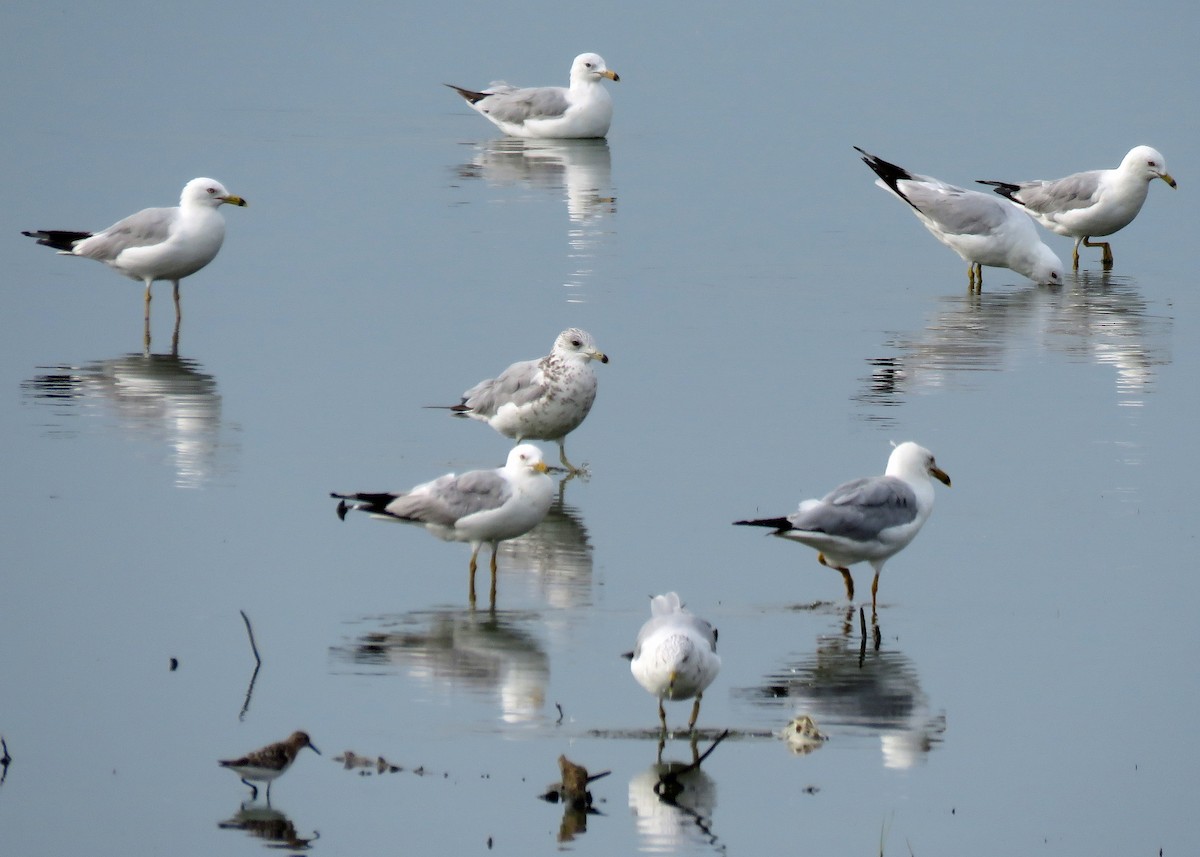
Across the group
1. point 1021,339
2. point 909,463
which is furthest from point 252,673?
point 1021,339

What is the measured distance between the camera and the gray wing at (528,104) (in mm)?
27672

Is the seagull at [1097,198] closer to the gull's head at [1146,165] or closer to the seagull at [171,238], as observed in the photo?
the gull's head at [1146,165]

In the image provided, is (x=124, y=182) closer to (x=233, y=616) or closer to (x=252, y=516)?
(x=252, y=516)

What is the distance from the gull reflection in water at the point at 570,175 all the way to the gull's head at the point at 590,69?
3.17 feet

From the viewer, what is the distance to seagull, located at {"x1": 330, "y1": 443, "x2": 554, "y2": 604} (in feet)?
31.9

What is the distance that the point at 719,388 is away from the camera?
47.3 ft

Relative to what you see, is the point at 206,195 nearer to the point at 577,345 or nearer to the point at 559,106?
the point at 577,345

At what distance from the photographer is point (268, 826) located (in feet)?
23.4

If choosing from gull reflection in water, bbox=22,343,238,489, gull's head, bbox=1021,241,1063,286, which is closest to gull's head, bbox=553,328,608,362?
gull reflection in water, bbox=22,343,238,489

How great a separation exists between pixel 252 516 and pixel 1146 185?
11.5 metres

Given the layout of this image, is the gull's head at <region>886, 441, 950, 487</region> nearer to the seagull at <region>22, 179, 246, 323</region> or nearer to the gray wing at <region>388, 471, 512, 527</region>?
the gray wing at <region>388, 471, 512, 527</region>

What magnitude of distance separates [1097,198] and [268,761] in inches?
550

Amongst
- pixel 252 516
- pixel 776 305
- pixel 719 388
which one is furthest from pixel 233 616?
pixel 776 305

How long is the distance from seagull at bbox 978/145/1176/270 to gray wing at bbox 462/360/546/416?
8895mm
